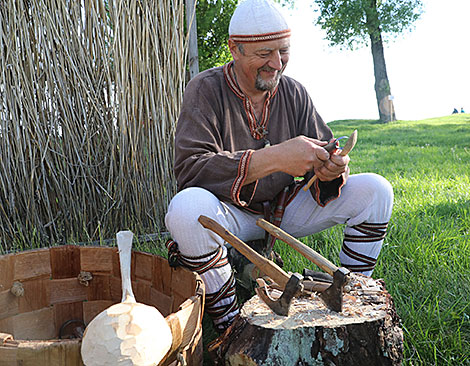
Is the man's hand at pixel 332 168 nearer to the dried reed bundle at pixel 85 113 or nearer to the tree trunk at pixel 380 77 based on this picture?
the dried reed bundle at pixel 85 113

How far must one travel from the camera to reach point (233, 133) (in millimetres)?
1976

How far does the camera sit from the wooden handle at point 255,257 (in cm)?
141

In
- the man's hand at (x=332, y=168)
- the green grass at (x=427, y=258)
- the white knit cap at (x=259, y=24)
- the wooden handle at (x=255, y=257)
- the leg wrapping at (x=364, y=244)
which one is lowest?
the green grass at (x=427, y=258)

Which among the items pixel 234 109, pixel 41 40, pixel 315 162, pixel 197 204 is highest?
pixel 41 40

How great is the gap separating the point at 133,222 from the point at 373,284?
1.67 metres

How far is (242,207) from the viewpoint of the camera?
1.95 metres

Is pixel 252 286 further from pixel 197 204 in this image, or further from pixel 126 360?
pixel 126 360

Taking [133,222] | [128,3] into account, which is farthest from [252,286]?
[128,3]

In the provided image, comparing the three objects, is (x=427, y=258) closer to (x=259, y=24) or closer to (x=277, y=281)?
(x=277, y=281)

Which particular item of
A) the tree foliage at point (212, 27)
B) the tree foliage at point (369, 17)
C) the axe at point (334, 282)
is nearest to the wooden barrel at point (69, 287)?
the axe at point (334, 282)

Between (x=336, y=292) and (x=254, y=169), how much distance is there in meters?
0.52

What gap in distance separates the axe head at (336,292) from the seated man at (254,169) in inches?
16.6

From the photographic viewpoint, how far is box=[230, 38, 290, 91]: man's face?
181 centimetres

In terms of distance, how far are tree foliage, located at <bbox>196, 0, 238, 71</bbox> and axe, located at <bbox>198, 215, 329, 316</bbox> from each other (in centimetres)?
322
